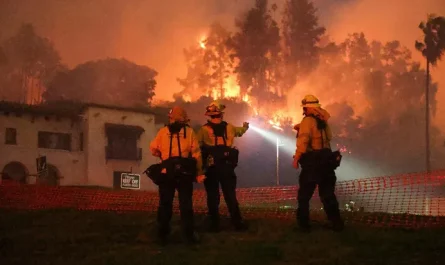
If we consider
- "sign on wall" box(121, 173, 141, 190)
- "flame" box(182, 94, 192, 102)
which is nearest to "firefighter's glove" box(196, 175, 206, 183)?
"sign on wall" box(121, 173, 141, 190)

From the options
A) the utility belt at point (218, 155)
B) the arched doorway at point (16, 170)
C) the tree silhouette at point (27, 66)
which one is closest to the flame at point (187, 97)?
the tree silhouette at point (27, 66)

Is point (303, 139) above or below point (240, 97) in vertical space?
below

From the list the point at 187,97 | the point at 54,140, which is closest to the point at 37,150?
the point at 54,140

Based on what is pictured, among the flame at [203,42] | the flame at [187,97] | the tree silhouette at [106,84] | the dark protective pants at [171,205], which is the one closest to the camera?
the dark protective pants at [171,205]

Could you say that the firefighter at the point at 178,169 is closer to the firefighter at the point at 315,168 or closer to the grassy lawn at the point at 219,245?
the grassy lawn at the point at 219,245

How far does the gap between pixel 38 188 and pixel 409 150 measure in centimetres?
6512

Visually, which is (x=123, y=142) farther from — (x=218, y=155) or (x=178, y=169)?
(x=178, y=169)

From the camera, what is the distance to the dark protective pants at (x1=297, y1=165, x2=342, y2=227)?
23.7ft

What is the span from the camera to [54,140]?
1670 inches

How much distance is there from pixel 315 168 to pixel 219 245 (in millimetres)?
1805

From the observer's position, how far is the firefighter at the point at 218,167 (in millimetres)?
7672

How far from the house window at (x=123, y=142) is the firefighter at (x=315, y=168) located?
125 feet

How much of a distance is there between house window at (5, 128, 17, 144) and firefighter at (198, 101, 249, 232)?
121ft

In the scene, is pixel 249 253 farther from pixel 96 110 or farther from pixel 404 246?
pixel 96 110
